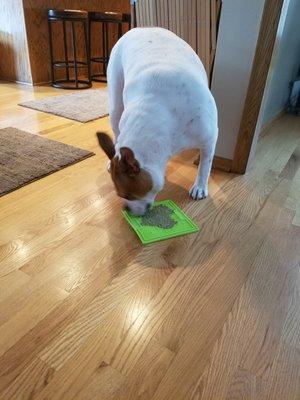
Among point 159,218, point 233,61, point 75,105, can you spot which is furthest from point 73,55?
point 159,218

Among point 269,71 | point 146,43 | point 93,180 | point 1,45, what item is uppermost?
point 146,43

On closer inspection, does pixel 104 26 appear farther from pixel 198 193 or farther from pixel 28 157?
pixel 198 193

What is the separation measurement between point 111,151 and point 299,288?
84cm

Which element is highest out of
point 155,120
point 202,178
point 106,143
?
point 155,120

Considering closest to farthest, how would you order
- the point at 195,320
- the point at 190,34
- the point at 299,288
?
the point at 195,320 < the point at 299,288 < the point at 190,34

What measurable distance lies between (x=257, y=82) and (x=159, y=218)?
2.86 feet

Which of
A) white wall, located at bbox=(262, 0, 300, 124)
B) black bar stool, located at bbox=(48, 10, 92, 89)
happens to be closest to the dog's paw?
white wall, located at bbox=(262, 0, 300, 124)

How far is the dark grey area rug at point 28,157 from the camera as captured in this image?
1.60 metres

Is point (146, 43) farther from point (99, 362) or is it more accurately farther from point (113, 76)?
point (99, 362)

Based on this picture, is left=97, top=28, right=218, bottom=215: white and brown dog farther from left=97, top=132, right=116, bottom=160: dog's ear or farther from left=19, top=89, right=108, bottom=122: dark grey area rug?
left=19, top=89, right=108, bottom=122: dark grey area rug

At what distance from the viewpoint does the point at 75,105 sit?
2.92 metres

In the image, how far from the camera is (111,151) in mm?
1219

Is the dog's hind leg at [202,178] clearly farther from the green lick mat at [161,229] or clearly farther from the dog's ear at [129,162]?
the dog's ear at [129,162]

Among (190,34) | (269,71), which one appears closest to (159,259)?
(269,71)
